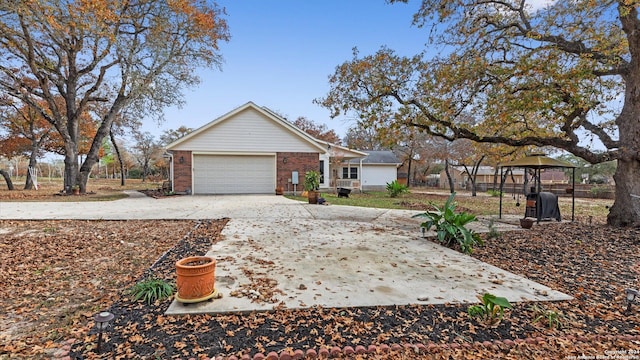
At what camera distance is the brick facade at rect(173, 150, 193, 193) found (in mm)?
15883

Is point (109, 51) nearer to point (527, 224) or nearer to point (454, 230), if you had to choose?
point (454, 230)

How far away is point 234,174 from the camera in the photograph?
16.9 m

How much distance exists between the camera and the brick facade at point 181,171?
1588 centimetres

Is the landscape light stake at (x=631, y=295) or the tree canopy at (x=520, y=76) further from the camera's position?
the tree canopy at (x=520, y=76)

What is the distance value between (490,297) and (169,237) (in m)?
5.98

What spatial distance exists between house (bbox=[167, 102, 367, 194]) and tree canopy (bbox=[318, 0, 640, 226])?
8828 millimetres

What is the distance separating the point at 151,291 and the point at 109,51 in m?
16.3

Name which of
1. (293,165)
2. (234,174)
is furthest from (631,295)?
(234,174)

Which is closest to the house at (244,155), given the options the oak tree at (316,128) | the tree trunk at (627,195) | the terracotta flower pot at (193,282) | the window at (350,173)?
the window at (350,173)

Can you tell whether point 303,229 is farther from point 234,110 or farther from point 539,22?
point 234,110

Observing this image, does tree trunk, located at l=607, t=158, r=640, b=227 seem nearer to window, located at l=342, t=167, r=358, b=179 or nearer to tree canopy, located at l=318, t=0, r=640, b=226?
tree canopy, located at l=318, t=0, r=640, b=226

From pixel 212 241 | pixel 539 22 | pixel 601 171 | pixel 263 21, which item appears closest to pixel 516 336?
pixel 212 241

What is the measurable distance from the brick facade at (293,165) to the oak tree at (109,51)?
689cm

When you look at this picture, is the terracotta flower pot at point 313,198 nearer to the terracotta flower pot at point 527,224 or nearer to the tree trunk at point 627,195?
the terracotta flower pot at point 527,224
